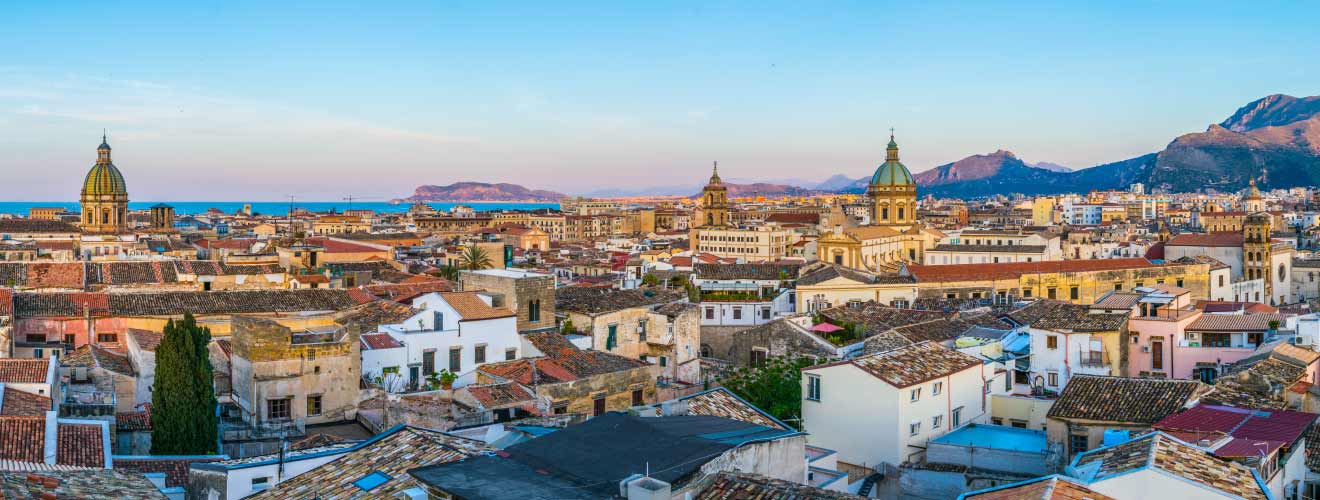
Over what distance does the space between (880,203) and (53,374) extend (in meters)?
70.0

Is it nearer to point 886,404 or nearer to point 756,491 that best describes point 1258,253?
point 886,404

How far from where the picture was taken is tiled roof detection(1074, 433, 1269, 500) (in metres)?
13.2

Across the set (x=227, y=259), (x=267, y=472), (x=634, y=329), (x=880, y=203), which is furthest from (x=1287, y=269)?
(x=267, y=472)

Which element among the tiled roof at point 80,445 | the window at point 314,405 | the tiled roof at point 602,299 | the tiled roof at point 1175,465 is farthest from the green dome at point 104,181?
the tiled roof at point 1175,465

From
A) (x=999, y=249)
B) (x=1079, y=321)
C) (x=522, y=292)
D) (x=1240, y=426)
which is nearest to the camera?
(x=1240, y=426)

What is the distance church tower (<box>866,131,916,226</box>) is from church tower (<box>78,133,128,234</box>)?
5565 cm

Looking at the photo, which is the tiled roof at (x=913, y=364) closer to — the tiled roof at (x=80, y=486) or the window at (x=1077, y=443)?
the window at (x=1077, y=443)

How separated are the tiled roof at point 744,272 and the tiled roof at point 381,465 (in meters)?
34.1

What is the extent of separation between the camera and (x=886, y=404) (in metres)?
20.7

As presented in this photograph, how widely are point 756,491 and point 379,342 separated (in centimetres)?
1619

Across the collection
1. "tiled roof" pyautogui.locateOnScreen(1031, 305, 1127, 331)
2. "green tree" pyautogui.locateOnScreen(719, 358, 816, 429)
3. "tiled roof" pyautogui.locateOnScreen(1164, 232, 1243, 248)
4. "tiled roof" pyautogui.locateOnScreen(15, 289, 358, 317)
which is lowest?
"green tree" pyautogui.locateOnScreen(719, 358, 816, 429)

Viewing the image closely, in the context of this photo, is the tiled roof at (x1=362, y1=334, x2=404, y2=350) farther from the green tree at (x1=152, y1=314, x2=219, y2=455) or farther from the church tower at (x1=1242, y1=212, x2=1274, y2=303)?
the church tower at (x1=1242, y1=212, x2=1274, y2=303)

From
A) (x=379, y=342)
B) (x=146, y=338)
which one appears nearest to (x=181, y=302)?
(x=146, y=338)

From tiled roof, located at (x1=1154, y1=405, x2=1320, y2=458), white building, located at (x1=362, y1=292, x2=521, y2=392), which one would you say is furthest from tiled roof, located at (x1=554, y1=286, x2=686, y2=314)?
tiled roof, located at (x1=1154, y1=405, x2=1320, y2=458)
